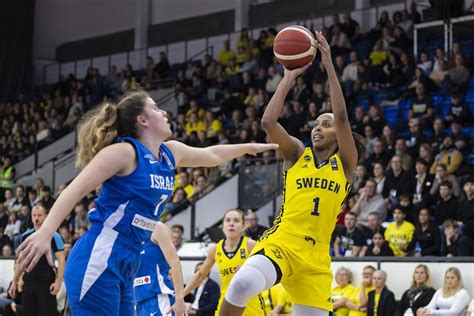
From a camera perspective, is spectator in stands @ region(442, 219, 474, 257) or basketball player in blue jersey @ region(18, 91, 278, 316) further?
spectator in stands @ region(442, 219, 474, 257)

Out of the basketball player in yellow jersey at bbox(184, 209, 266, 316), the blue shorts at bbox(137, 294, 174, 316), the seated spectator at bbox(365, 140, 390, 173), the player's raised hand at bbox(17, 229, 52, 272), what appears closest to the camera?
the player's raised hand at bbox(17, 229, 52, 272)

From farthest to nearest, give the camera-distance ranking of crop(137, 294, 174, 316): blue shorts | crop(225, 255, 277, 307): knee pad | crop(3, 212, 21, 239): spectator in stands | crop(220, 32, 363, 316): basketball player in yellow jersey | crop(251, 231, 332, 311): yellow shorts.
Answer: crop(3, 212, 21, 239): spectator in stands < crop(137, 294, 174, 316): blue shorts < crop(251, 231, 332, 311): yellow shorts < crop(220, 32, 363, 316): basketball player in yellow jersey < crop(225, 255, 277, 307): knee pad

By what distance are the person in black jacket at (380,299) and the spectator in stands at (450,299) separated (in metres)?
0.54

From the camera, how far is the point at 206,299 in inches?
478

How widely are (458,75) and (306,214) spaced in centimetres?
1014

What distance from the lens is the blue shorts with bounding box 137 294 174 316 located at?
7309 mm

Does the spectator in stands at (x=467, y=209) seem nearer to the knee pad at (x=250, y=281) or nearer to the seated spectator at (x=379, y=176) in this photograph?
the seated spectator at (x=379, y=176)

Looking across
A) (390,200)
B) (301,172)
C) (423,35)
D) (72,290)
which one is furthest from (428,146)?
(72,290)

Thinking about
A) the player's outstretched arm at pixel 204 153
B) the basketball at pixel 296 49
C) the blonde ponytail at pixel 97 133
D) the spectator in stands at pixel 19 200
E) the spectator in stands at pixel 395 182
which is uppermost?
the basketball at pixel 296 49

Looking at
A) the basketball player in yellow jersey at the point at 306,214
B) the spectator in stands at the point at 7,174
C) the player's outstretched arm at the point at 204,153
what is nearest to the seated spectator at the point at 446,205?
the basketball player in yellow jersey at the point at 306,214

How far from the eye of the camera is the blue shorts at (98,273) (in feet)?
14.6

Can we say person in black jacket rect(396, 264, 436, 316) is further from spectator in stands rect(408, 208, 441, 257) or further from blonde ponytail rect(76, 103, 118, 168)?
blonde ponytail rect(76, 103, 118, 168)

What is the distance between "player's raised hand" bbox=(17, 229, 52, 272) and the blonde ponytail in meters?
0.91

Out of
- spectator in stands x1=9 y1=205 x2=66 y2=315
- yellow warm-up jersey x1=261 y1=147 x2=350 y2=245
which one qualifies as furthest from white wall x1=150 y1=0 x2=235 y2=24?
yellow warm-up jersey x1=261 y1=147 x2=350 y2=245
